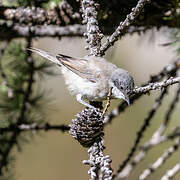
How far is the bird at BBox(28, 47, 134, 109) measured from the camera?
211 cm

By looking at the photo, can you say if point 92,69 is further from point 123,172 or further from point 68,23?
point 123,172

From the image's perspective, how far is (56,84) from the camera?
5184 mm

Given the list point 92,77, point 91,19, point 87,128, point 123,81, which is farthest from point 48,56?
point 87,128

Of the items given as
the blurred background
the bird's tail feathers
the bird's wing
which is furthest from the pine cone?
the blurred background

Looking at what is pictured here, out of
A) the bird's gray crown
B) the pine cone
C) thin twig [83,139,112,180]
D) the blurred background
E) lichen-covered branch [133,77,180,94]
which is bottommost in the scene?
the blurred background

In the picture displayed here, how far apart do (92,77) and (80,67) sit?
0.35ft

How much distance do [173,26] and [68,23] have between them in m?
0.60

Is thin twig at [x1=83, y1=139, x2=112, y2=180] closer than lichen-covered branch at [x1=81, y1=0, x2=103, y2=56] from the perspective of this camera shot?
Yes

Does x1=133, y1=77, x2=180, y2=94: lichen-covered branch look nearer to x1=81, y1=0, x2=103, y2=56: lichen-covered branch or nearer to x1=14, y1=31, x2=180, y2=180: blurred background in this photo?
x1=81, y1=0, x2=103, y2=56: lichen-covered branch

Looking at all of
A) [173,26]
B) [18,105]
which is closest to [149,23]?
[173,26]

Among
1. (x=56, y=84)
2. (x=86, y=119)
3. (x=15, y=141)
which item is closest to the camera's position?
(x=86, y=119)

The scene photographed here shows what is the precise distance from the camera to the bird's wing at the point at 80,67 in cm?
245

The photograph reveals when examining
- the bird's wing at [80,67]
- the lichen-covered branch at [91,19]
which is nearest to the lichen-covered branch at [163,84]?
the lichen-covered branch at [91,19]

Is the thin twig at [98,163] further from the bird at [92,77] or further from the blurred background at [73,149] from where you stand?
the blurred background at [73,149]
